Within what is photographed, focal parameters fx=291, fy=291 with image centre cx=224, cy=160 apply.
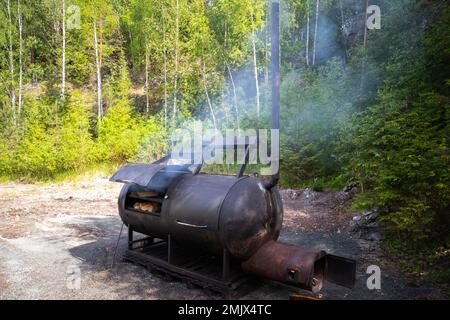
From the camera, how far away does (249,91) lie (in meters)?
22.6

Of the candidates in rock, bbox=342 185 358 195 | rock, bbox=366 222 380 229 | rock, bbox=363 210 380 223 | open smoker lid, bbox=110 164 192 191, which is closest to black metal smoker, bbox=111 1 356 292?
open smoker lid, bbox=110 164 192 191

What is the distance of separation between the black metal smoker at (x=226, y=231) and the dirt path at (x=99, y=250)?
47cm

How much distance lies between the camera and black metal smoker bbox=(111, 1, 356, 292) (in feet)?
15.5

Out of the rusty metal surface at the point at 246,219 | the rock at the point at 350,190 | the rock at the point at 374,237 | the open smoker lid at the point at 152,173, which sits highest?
the open smoker lid at the point at 152,173

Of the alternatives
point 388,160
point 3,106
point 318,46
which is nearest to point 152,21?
point 3,106

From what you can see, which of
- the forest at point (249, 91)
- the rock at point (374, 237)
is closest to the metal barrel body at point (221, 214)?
the forest at point (249, 91)

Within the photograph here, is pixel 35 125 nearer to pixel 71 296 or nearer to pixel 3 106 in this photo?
pixel 3 106

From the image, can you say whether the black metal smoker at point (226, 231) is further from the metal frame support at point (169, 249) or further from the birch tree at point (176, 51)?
the birch tree at point (176, 51)

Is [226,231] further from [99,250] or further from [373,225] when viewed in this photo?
[373,225]

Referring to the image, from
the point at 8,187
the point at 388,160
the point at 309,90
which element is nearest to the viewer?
the point at 388,160

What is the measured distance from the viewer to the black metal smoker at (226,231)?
473cm

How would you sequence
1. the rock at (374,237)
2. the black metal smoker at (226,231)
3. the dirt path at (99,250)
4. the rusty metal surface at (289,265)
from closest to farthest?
1. the rusty metal surface at (289,265)
2. the black metal smoker at (226,231)
3. the dirt path at (99,250)
4. the rock at (374,237)

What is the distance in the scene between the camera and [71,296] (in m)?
5.07
